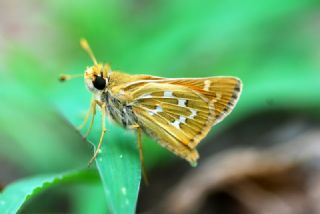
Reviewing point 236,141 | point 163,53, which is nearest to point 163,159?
point 236,141

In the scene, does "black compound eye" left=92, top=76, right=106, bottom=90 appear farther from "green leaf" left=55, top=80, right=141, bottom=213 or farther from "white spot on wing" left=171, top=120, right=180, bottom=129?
"white spot on wing" left=171, top=120, right=180, bottom=129

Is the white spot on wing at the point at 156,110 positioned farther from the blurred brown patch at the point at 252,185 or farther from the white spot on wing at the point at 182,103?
the blurred brown patch at the point at 252,185

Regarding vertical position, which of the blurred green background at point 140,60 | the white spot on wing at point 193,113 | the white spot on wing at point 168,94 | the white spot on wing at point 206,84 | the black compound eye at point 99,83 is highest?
the blurred green background at point 140,60

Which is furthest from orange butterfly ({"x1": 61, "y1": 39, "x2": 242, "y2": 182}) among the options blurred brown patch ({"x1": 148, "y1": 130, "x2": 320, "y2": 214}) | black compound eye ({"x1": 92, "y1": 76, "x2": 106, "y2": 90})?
blurred brown patch ({"x1": 148, "y1": 130, "x2": 320, "y2": 214})

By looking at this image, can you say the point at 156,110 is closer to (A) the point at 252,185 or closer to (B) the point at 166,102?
(B) the point at 166,102

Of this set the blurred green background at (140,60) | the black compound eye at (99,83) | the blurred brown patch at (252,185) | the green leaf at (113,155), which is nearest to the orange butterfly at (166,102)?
the black compound eye at (99,83)

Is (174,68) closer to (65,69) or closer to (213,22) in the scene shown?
(213,22)

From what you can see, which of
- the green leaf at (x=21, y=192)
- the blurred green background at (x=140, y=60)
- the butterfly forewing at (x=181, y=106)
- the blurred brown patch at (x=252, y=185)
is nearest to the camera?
the green leaf at (x=21, y=192)
